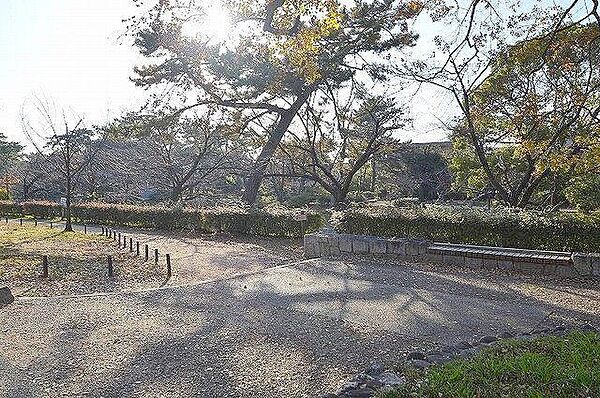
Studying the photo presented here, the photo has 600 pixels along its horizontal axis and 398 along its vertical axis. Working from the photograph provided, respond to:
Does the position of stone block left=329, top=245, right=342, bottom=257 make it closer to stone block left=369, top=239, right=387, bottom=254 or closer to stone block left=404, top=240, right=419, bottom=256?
stone block left=369, top=239, right=387, bottom=254

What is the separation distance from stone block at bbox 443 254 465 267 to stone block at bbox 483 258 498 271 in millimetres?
372

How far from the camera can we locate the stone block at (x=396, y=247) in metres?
8.97

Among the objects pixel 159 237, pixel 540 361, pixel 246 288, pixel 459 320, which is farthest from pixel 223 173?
pixel 540 361

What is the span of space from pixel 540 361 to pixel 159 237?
49.1ft

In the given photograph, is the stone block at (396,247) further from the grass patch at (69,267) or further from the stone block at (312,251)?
the grass patch at (69,267)

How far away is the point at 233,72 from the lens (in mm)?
14156

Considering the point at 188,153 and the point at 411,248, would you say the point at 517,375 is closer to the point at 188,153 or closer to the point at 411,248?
the point at 411,248

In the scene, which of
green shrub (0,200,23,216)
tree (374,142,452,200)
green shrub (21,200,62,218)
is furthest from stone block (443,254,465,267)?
green shrub (0,200,23,216)

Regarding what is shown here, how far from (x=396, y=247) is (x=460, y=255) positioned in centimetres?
128

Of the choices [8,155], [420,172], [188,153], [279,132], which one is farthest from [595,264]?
[8,155]

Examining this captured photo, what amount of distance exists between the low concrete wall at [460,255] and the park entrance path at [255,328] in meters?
0.41

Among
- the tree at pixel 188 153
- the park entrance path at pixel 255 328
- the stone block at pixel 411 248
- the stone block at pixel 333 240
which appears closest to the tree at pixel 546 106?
the stone block at pixel 411 248

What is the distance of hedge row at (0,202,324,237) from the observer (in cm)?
1441

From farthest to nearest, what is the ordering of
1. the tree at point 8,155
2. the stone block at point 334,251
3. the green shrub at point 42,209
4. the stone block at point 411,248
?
the tree at point 8,155
the green shrub at point 42,209
the stone block at point 334,251
the stone block at point 411,248
